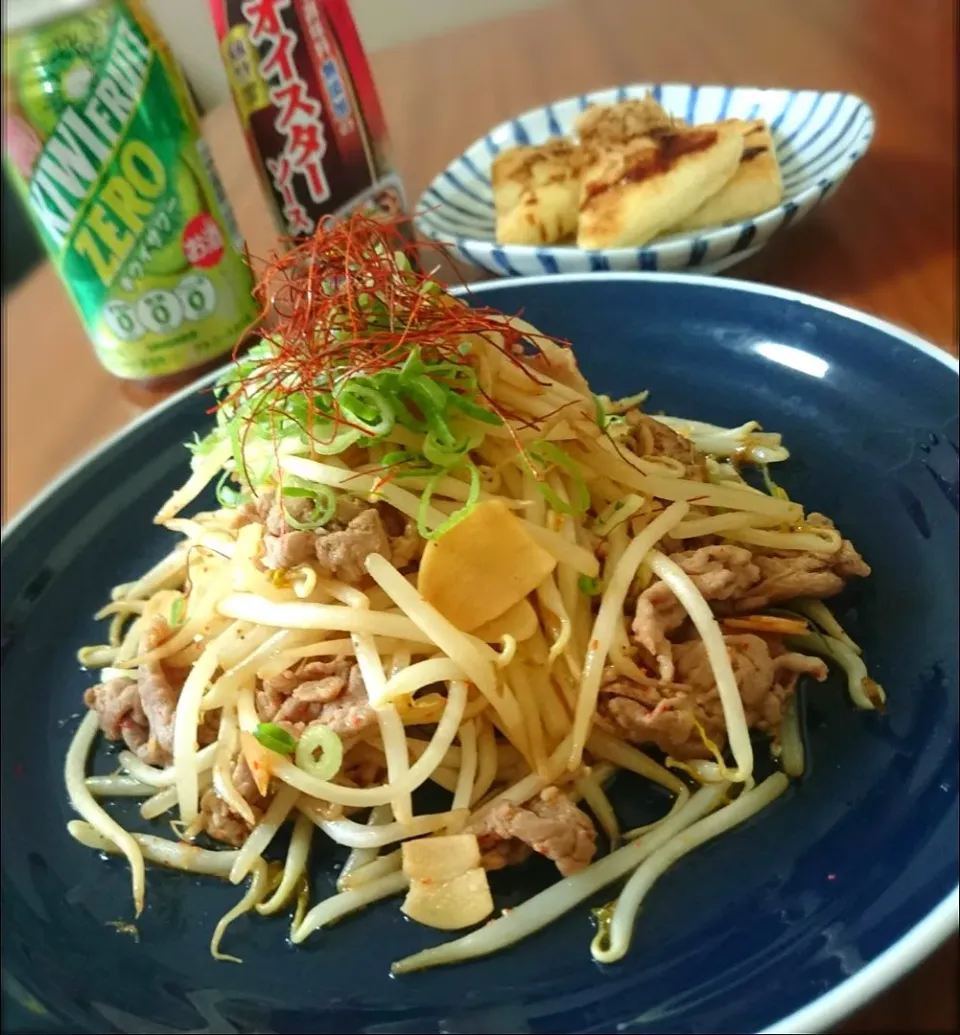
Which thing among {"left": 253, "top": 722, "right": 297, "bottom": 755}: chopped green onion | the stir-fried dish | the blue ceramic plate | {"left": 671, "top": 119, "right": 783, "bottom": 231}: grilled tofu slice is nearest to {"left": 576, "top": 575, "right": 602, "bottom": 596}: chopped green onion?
the stir-fried dish

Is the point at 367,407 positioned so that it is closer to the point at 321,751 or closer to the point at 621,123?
the point at 321,751

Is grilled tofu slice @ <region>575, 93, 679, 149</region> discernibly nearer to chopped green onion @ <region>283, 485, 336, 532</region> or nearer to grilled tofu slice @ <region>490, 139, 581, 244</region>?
grilled tofu slice @ <region>490, 139, 581, 244</region>

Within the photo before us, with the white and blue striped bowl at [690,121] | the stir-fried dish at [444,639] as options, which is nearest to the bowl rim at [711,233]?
the white and blue striped bowl at [690,121]

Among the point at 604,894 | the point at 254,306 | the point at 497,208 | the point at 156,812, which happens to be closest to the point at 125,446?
the point at 254,306

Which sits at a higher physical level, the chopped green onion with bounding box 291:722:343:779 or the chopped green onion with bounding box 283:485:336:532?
the chopped green onion with bounding box 283:485:336:532

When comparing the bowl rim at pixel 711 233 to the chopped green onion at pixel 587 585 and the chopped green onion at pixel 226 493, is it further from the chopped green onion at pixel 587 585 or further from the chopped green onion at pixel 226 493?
the chopped green onion at pixel 587 585

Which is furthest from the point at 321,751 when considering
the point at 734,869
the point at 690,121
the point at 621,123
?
the point at 690,121
